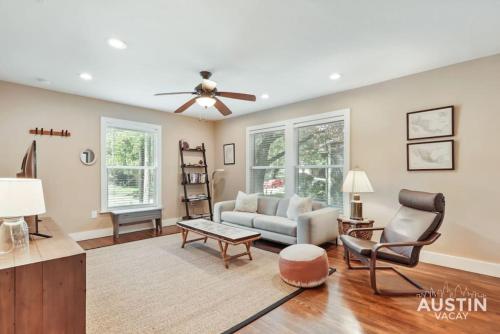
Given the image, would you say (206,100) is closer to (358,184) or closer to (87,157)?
(358,184)

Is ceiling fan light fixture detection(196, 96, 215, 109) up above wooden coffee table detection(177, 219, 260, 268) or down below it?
above

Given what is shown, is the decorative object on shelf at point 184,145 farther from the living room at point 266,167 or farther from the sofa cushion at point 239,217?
the sofa cushion at point 239,217

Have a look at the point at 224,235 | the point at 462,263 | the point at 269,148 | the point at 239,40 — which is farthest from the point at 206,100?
the point at 462,263

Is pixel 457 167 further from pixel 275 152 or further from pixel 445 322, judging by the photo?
pixel 275 152

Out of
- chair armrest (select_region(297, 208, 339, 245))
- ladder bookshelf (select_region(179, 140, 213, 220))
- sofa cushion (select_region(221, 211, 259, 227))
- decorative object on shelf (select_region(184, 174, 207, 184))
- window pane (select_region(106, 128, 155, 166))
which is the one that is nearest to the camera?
chair armrest (select_region(297, 208, 339, 245))

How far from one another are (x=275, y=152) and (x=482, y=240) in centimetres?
345

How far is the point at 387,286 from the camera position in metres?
2.67

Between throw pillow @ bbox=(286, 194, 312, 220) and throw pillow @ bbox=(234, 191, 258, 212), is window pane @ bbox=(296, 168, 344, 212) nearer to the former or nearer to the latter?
throw pillow @ bbox=(286, 194, 312, 220)

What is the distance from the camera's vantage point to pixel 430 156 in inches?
132

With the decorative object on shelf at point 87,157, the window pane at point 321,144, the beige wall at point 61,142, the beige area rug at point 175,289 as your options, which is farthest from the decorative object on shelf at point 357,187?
the decorative object on shelf at point 87,157

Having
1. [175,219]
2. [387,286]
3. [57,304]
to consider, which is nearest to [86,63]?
[57,304]

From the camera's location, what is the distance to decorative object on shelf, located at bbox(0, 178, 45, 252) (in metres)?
1.51

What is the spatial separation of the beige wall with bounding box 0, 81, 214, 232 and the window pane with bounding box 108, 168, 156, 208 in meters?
0.28

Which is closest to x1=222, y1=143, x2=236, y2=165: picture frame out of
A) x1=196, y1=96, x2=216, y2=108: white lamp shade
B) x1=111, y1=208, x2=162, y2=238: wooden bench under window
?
x1=111, y1=208, x2=162, y2=238: wooden bench under window
